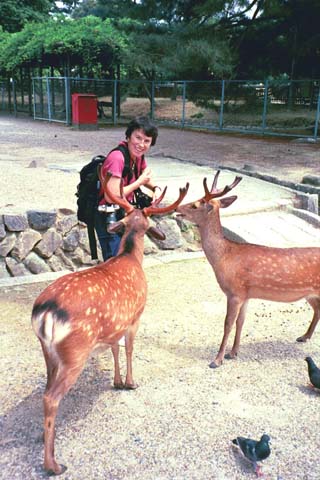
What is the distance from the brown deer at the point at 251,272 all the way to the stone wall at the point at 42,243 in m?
2.33

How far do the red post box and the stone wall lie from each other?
11.9 meters

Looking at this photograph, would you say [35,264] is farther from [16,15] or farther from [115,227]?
[16,15]

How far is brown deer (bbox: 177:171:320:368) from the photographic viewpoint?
11.1 feet

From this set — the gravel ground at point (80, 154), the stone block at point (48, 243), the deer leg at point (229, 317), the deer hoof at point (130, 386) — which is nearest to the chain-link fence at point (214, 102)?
the gravel ground at point (80, 154)

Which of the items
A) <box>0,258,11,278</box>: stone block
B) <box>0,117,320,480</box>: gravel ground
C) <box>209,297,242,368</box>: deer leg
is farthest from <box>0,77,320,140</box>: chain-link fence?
<box>209,297,242,368</box>: deer leg

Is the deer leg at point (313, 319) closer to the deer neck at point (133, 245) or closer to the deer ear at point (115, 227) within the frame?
the deer neck at point (133, 245)

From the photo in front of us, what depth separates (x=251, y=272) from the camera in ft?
11.1

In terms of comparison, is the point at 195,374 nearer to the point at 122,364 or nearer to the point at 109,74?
the point at 122,364

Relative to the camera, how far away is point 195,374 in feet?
10.4

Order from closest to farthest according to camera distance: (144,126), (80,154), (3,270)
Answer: (144,126)
(3,270)
(80,154)

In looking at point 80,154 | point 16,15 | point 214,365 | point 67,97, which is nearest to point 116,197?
point 214,365

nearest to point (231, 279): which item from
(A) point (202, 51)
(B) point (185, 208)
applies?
(B) point (185, 208)

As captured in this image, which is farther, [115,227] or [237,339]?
[237,339]

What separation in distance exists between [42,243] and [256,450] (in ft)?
12.2
